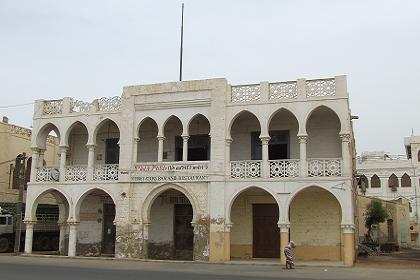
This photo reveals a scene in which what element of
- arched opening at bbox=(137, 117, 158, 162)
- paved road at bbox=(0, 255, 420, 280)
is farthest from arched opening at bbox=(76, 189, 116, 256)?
paved road at bbox=(0, 255, 420, 280)

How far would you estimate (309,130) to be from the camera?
75.2ft

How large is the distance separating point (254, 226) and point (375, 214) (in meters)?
15.9

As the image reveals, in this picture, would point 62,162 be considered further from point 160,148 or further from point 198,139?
point 198,139

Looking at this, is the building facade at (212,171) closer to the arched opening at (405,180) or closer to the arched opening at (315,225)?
the arched opening at (315,225)

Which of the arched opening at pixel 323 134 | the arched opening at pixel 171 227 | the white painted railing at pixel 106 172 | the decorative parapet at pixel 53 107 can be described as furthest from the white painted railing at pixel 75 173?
the arched opening at pixel 323 134

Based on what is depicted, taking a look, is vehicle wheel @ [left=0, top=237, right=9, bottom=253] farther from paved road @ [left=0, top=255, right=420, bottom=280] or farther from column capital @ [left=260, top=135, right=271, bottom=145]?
column capital @ [left=260, top=135, right=271, bottom=145]

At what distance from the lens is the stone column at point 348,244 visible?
19.6 m

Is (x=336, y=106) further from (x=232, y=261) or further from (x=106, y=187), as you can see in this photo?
(x=106, y=187)

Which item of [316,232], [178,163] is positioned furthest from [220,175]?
[316,232]

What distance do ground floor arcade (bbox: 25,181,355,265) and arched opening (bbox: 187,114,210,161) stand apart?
2118mm

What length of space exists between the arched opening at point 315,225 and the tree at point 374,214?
15.1 metres

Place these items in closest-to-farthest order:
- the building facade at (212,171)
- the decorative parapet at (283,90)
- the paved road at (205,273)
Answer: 1. the paved road at (205,273)
2. the building facade at (212,171)
3. the decorative parapet at (283,90)

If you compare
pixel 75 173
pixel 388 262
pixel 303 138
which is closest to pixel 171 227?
pixel 75 173

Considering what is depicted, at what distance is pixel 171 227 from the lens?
24.5 meters
